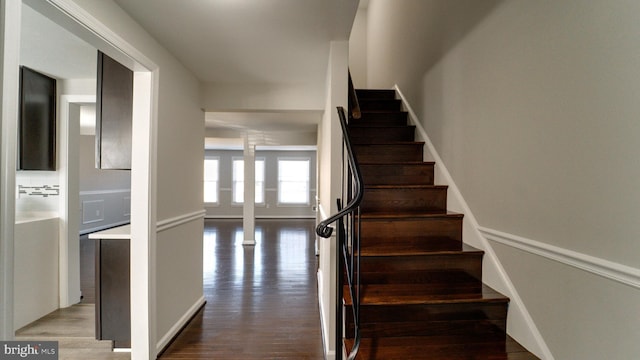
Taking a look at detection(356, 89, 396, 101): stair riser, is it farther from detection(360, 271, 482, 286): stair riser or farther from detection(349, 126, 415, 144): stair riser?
detection(360, 271, 482, 286): stair riser

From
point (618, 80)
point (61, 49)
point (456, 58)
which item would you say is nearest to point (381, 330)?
point (618, 80)

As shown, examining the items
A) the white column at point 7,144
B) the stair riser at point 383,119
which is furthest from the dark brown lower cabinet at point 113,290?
the stair riser at point 383,119

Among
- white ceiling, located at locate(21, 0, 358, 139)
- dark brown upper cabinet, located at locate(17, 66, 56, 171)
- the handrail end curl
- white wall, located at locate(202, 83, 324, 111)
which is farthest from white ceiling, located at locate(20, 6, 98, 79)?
the handrail end curl

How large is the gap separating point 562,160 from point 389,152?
4.65 ft

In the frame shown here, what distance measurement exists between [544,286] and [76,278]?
160 inches

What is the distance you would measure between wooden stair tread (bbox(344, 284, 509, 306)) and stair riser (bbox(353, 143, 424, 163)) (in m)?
1.16

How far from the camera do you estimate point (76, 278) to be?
2973mm

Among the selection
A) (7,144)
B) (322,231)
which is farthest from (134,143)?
(322,231)

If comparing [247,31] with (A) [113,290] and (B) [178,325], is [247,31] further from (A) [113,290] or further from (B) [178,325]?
(B) [178,325]

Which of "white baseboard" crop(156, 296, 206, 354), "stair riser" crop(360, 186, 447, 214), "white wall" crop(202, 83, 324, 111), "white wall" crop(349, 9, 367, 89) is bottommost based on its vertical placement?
"white baseboard" crop(156, 296, 206, 354)

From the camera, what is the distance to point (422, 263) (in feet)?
5.60

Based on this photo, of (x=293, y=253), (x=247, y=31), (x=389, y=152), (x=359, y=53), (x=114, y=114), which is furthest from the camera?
(x=359, y=53)

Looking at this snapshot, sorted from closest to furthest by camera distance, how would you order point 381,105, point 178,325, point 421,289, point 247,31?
point 421,289
point 247,31
point 178,325
point 381,105

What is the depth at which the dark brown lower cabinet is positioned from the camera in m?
2.13
